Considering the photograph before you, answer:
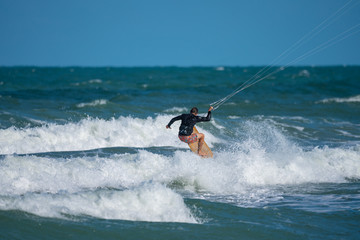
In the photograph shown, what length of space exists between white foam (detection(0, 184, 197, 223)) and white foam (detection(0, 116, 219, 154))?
6.65 m

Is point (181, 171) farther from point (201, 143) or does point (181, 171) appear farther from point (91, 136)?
point (91, 136)

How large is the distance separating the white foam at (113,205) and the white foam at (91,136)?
6.65 meters

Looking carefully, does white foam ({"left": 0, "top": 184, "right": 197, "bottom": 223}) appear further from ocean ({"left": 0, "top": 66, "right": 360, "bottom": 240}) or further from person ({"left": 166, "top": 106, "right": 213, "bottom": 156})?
person ({"left": 166, "top": 106, "right": 213, "bottom": 156})

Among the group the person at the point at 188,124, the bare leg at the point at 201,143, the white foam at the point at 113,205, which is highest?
the person at the point at 188,124

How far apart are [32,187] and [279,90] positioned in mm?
32848

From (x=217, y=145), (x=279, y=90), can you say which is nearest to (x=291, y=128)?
(x=217, y=145)

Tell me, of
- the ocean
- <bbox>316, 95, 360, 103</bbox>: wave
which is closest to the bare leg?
the ocean

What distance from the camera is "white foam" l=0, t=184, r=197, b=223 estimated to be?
774 centimetres

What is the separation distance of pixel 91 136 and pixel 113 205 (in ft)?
28.7

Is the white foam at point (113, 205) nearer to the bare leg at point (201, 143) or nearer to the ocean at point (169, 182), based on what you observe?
the ocean at point (169, 182)

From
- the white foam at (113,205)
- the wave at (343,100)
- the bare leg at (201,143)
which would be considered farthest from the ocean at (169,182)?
the wave at (343,100)

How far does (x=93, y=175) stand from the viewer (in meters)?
10.3

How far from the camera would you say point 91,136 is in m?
16.5

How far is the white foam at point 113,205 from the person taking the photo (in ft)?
25.4
